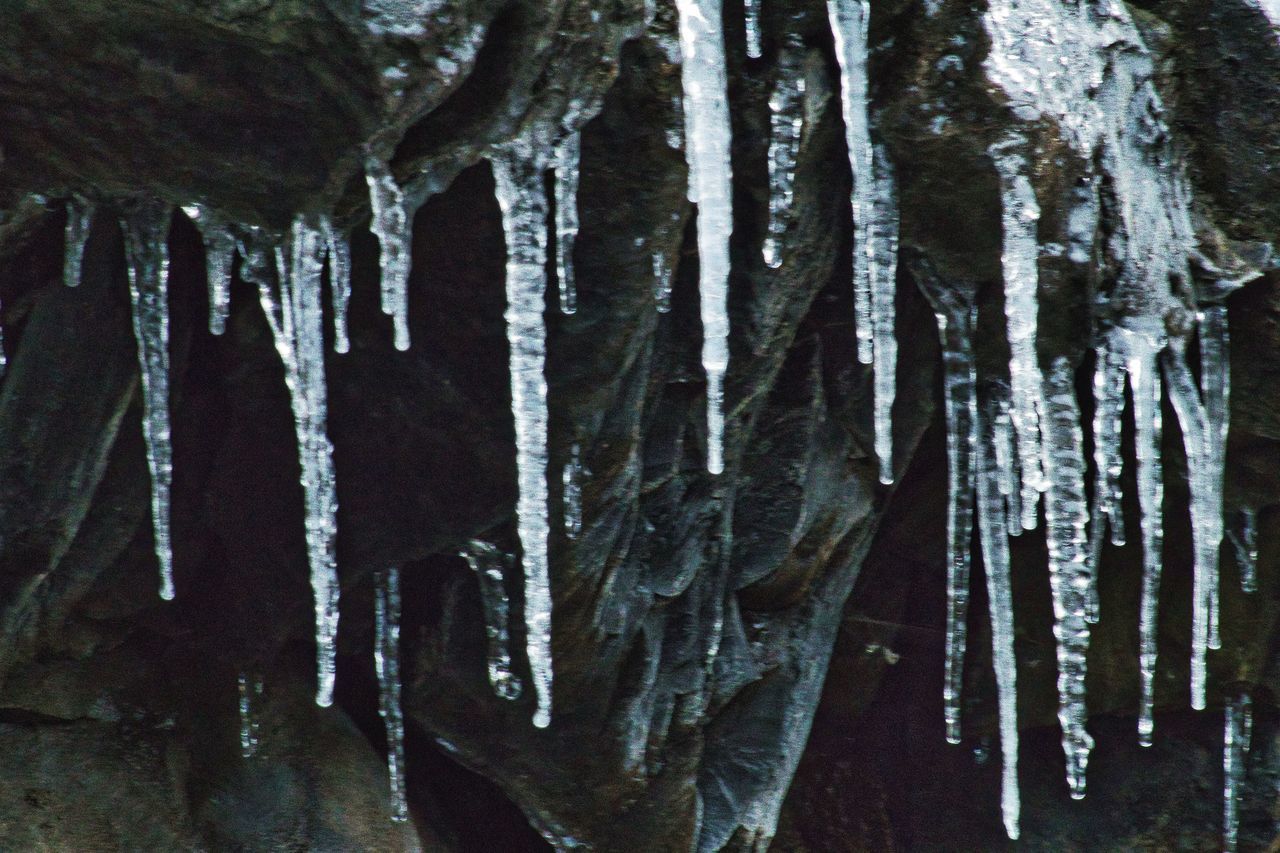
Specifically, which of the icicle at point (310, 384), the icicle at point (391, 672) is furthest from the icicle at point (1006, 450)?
the icicle at point (310, 384)

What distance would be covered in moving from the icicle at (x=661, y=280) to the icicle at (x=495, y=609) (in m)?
0.76

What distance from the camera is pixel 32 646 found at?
3180mm

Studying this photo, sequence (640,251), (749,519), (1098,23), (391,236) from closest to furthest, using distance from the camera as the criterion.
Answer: (391,236)
(640,251)
(1098,23)
(749,519)

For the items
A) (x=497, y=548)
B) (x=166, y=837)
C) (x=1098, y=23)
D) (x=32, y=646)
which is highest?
(x=1098, y=23)

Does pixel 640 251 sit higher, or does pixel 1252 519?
pixel 640 251

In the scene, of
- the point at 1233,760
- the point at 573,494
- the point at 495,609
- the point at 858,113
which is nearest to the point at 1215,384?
the point at 858,113

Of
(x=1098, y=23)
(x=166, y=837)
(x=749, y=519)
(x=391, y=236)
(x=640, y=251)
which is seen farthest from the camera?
(x=749, y=519)

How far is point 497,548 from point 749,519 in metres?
0.86

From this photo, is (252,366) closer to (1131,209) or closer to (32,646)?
(32,646)

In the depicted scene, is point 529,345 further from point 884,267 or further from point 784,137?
point 884,267

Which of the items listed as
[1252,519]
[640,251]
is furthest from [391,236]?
[1252,519]

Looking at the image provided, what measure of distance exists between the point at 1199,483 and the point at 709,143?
1.78 meters

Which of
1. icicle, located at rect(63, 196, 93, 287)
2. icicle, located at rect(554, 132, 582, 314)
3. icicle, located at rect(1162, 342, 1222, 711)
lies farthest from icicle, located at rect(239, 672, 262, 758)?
icicle, located at rect(1162, 342, 1222, 711)

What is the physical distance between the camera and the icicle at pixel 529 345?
8.61 ft
